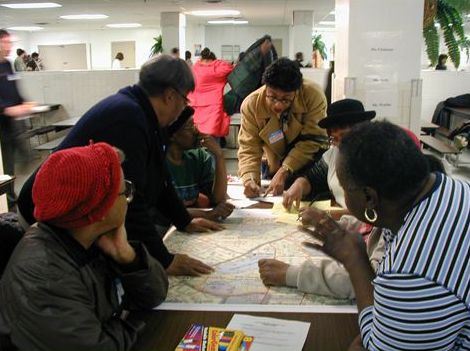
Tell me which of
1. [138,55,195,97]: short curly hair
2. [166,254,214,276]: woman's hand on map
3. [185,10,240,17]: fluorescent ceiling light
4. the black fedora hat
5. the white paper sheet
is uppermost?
[185,10,240,17]: fluorescent ceiling light

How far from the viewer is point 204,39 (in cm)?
1847

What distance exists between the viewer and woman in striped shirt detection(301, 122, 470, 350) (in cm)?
92

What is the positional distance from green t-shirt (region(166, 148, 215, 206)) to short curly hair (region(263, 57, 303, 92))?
1.72ft

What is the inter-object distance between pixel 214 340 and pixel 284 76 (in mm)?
1691

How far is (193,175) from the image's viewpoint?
2.54 metres

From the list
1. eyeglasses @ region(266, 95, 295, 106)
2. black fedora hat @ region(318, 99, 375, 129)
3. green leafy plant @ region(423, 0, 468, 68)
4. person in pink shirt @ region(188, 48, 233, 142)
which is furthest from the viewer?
person in pink shirt @ region(188, 48, 233, 142)

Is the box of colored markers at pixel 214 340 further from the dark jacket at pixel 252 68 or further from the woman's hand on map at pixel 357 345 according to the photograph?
the dark jacket at pixel 252 68

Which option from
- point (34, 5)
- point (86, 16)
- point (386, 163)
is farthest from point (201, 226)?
point (86, 16)

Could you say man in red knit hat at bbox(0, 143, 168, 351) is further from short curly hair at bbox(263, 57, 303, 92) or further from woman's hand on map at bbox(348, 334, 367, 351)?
short curly hair at bbox(263, 57, 303, 92)

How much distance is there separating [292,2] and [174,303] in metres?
10.4

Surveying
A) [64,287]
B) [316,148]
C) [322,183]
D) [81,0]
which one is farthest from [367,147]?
[81,0]

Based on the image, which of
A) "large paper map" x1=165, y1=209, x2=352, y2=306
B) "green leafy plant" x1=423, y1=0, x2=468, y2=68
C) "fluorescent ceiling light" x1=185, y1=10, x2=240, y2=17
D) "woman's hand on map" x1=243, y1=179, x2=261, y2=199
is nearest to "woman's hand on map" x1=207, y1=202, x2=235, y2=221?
"large paper map" x1=165, y1=209, x2=352, y2=306

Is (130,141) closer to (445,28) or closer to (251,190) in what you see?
(251,190)

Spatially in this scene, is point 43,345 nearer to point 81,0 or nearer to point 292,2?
point 81,0
